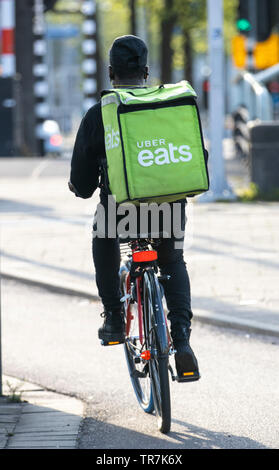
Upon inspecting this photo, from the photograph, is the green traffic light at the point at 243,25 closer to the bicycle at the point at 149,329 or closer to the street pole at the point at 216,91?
the street pole at the point at 216,91

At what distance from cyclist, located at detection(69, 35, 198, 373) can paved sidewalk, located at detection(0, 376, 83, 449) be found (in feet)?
2.13

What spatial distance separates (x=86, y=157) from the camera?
4.67 meters

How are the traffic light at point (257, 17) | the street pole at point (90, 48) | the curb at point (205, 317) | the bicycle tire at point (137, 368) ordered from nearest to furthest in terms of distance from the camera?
the bicycle tire at point (137, 368) < the curb at point (205, 317) < the traffic light at point (257, 17) < the street pole at point (90, 48)

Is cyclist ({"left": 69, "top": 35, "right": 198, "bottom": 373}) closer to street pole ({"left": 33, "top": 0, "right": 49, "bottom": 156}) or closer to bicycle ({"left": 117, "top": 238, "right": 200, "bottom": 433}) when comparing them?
bicycle ({"left": 117, "top": 238, "right": 200, "bottom": 433})

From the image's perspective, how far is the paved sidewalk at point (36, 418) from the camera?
15.5 ft

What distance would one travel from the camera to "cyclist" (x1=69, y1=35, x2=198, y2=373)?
4617 mm

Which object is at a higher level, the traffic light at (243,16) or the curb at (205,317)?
the traffic light at (243,16)

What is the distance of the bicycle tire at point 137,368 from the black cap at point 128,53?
41.1 inches

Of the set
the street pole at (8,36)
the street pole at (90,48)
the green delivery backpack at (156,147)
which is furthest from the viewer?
Answer: the street pole at (90,48)

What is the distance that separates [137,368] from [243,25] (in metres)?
10.6

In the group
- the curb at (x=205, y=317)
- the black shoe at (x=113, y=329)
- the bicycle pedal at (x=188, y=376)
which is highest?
the black shoe at (x=113, y=329)

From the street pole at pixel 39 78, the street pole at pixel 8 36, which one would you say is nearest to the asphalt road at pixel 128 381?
the street pole at pixel 8 36

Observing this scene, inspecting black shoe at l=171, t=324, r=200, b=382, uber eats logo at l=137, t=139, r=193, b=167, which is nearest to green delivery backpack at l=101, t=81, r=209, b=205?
uber eats logo at l=137, t=139, r=193, b=167

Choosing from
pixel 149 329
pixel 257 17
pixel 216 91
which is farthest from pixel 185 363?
pixel 257 17
